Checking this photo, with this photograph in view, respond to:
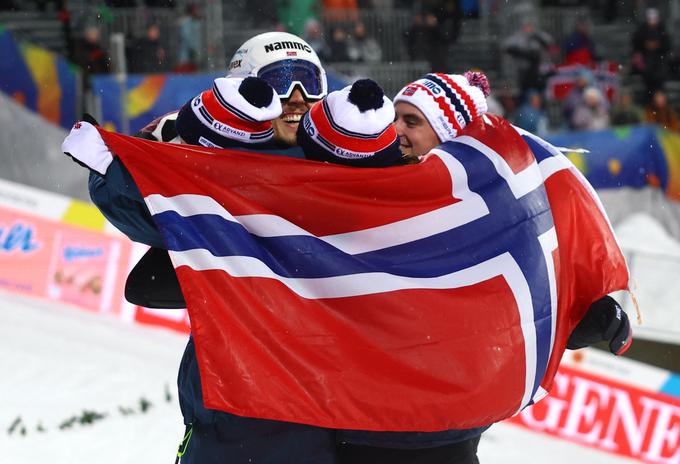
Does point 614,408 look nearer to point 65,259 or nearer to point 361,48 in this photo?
point 65,259

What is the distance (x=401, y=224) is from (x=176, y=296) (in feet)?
2.15

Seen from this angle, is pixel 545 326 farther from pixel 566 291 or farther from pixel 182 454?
pixel 182 454

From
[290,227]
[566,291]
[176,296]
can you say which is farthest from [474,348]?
[176,296]

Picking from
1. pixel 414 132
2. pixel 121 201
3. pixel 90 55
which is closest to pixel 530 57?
pixel 90 55

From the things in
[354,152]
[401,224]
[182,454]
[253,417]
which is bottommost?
[182,454]

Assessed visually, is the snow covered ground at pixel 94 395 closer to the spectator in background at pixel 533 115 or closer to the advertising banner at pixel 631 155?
the advertising banner at pixel 631 155

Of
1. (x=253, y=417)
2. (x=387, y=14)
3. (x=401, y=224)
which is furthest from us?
(x=387, y=14)

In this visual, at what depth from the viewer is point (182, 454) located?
3.05 metres

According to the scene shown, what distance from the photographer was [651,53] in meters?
12.1

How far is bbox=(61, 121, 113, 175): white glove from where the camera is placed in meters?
2.75

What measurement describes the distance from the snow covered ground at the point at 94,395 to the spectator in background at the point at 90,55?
96.5 inches

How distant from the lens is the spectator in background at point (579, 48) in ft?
38.0

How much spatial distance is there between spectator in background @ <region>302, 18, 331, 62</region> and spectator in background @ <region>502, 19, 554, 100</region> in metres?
1.98

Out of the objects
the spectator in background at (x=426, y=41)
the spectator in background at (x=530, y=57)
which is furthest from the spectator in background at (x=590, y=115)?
the spectator in background at (x=426, y=41)
